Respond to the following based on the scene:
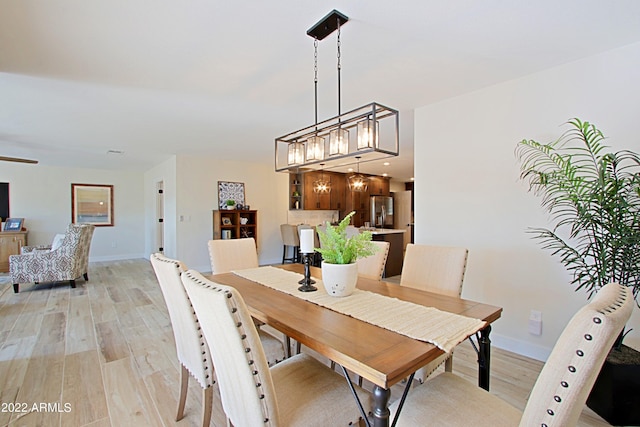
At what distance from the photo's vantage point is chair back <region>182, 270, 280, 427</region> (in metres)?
0.94

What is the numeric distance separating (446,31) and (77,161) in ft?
23.8

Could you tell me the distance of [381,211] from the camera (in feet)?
28.3

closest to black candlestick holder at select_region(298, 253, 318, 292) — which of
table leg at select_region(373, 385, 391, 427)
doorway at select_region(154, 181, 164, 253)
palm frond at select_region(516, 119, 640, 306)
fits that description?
table leg at select_region(373, 385, 391, 427)

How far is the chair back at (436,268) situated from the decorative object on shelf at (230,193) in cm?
484

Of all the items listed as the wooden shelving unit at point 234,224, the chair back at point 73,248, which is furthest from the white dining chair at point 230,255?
the chair back at point 73,248

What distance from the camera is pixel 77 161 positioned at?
20.4 ft

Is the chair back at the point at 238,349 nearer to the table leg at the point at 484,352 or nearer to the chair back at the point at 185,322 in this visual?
the chair back at the point at 185,322

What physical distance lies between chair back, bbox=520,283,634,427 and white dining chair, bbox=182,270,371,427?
0.67 m

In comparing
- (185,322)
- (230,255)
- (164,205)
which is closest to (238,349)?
(185,322)

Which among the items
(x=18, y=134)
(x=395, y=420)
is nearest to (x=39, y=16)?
(x=395, y=420)

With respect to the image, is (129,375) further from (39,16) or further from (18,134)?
(18,134)

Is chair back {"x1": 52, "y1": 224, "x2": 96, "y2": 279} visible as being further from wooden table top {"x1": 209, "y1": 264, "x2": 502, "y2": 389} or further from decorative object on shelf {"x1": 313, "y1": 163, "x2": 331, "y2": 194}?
decorative object on shelf {"x1": 313, "y1": 163, "x2": 331, "y2": 194}

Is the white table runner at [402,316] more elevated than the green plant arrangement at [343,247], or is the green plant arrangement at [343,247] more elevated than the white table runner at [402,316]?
the green plant arrangement at [343,247]

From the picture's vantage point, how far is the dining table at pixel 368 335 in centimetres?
98
